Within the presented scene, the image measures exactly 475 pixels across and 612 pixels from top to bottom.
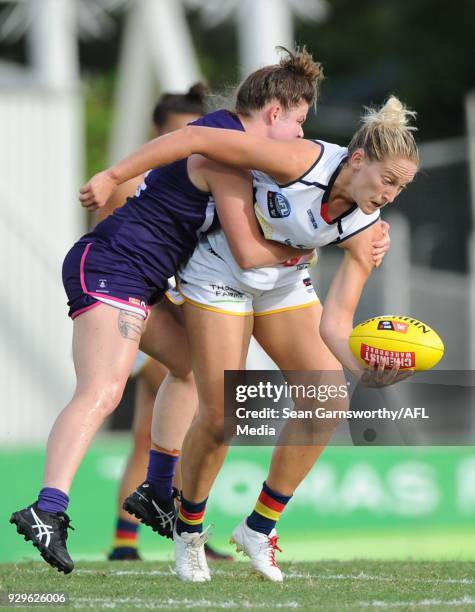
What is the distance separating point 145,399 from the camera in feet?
Result: 25.0

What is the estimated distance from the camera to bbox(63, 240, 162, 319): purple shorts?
5.50 metres

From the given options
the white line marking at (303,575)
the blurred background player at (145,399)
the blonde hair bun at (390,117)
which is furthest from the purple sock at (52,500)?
the blurred background player at (145,399)

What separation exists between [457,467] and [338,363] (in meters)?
4.49

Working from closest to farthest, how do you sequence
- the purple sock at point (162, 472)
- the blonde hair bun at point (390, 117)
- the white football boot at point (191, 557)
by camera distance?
the blonde hair bun at point (390, 117)
the white football boot at point (191, 557)
the purple sock at point (162, 472)

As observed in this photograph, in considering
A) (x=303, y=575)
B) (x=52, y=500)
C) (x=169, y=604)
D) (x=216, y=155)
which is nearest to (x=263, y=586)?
(x=303, y=575)

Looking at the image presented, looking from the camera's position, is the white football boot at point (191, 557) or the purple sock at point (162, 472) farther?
the purple sock at point (162, 472)

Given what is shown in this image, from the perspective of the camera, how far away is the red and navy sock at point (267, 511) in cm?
588

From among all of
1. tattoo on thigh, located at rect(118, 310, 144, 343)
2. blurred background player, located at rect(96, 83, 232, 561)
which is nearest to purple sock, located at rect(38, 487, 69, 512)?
tattoo on thigh, located at rect(118, 310, 144, 343)

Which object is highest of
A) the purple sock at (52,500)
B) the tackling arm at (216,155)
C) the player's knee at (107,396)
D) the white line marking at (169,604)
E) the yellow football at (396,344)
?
the tackling arm at (216,155)

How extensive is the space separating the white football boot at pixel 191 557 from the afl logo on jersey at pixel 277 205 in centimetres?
145

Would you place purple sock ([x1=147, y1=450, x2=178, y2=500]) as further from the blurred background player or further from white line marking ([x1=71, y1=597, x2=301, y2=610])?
the blurred background player

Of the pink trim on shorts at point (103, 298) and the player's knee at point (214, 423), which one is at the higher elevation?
the pink trim on shorts at point (103, 298)

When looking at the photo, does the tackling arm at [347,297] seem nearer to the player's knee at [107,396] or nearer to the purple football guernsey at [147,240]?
the purple football guernsey at [147,240]

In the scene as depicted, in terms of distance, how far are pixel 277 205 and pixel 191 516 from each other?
1.42 metres
